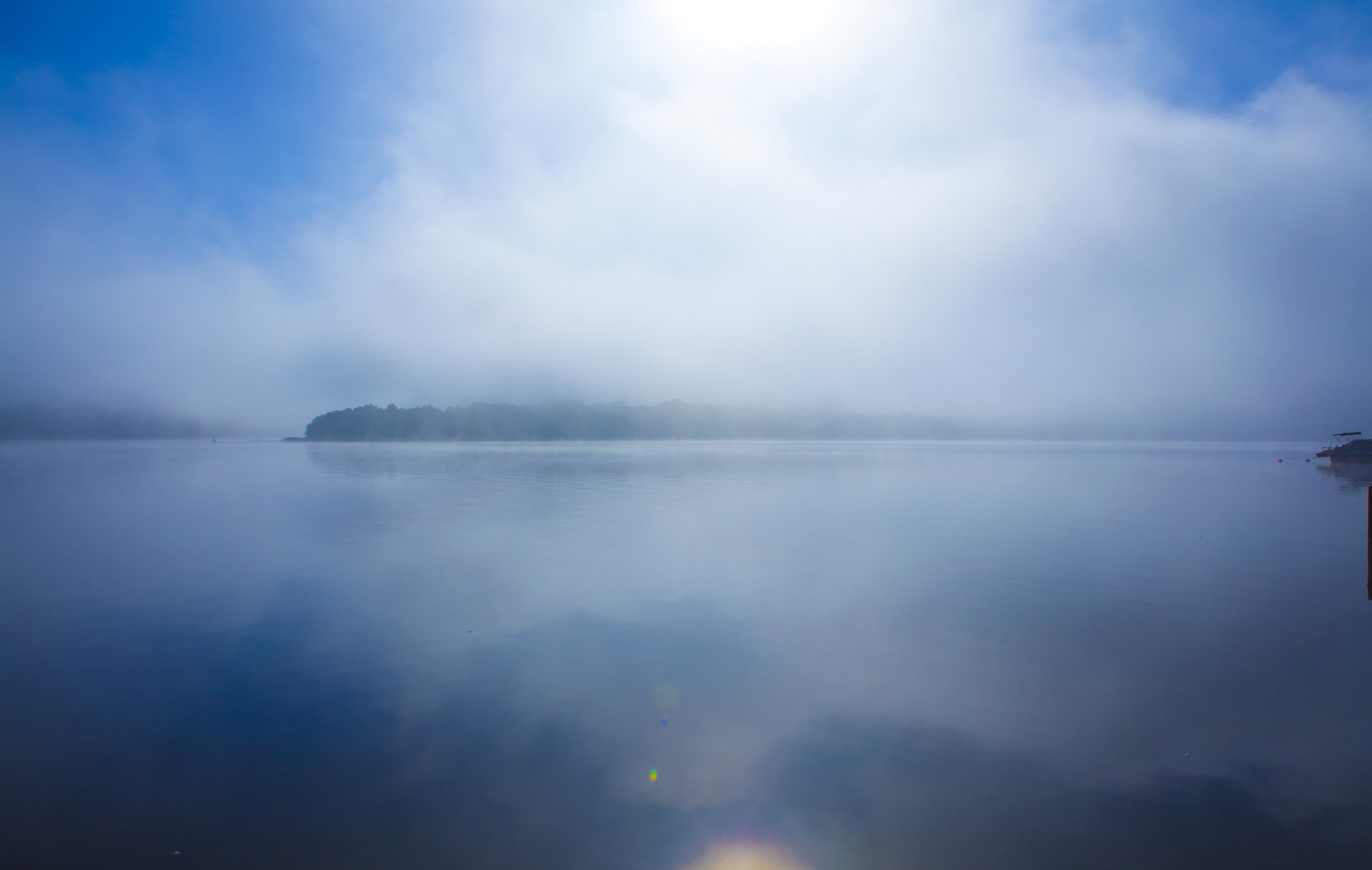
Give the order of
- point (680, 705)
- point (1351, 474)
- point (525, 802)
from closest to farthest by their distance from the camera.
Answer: point (525, 802)
point (680, 705)
point (1351, 474)

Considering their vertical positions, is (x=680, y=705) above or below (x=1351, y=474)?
above

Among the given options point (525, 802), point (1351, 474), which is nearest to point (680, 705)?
point (525, 802)

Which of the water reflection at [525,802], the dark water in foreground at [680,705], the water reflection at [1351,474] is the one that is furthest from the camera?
the water reflection at [1351,474]

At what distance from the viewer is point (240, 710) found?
7172 mm

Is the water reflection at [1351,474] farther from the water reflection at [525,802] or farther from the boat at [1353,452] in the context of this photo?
the water reflection at [525,802]

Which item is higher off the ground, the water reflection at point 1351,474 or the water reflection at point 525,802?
the water reflection at point 525,802

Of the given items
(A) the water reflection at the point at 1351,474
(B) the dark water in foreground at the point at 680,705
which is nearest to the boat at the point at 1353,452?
(A) the water reflection at the point at 1351,474

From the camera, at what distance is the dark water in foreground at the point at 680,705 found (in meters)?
5.09

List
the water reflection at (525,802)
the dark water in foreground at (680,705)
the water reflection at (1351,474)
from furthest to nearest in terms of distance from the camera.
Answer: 1. the water reflection at (1351,474)
2. the dark water in foreground at (680,705)
3. the water reflection at (525,802)

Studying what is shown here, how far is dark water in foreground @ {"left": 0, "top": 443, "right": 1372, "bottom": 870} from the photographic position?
200 inches

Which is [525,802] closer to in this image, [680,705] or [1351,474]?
[680,705]

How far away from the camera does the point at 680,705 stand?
24.4 ft

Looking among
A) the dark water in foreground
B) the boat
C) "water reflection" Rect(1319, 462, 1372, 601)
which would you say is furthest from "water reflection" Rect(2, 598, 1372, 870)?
the boat

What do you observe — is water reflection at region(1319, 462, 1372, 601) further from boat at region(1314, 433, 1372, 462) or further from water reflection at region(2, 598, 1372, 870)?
water reflection at region(2, 598, 1372, 870)
